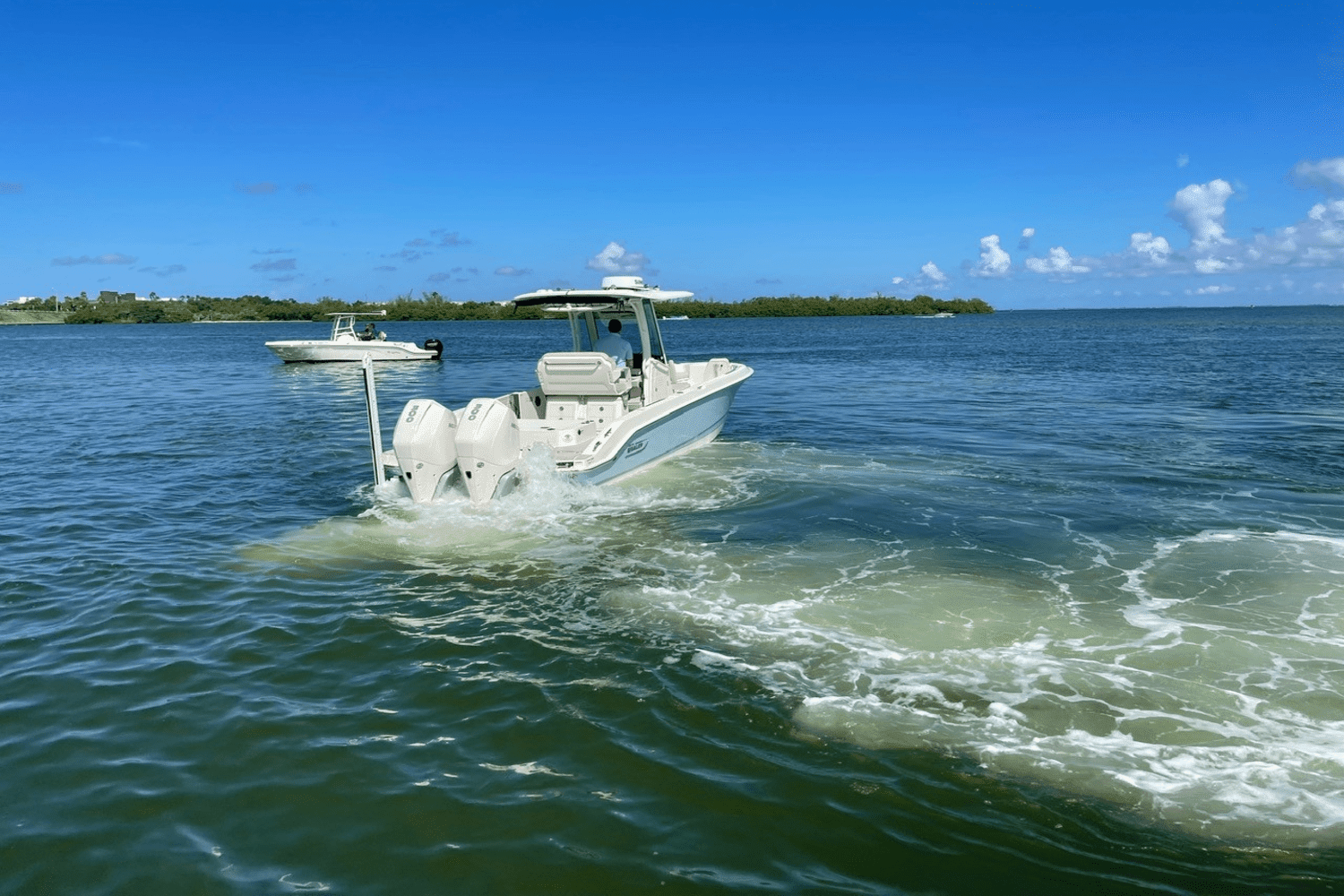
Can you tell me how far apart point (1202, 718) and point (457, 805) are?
4.98 meters

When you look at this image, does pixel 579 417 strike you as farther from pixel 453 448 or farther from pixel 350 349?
pixel 350 349

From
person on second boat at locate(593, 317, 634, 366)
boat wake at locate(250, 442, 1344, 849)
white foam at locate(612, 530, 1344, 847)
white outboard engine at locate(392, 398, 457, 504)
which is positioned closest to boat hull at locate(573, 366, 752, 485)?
boat wake at locate(250, 442, 1344, 849)

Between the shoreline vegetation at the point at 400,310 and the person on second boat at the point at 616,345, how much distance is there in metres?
134

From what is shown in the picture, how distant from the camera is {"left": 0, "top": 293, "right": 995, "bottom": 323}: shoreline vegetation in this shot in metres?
153

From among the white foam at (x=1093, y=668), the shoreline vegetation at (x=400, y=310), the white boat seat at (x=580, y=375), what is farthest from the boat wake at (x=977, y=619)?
the shoreline vegetation at (x=400, y=310)

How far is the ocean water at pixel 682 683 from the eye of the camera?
4.56m

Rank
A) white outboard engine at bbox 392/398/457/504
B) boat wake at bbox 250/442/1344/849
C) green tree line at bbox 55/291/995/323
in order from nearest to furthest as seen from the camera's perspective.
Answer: boat wake at bbox 250/442/1344/849 < white outboard engine at bbox 392/398/457/504 < green tree line at bbox 55/291/995/323

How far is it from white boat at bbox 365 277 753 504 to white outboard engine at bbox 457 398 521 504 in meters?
0.01

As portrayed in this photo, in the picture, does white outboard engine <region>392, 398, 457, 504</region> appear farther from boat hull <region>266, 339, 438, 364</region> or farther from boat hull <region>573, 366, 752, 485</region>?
boat hull <region>266, 339, 438, 364</region>

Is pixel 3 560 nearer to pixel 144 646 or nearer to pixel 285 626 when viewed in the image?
pixel 144 646

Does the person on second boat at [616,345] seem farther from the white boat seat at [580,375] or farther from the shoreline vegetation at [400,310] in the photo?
the shoreline vegetation at [400,310]

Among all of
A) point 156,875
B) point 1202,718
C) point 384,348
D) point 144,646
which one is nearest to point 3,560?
point 144,646

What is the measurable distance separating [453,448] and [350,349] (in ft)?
120

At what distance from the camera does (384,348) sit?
149 ft
